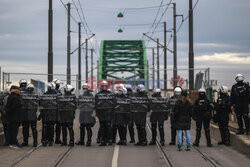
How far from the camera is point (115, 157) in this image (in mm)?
12773

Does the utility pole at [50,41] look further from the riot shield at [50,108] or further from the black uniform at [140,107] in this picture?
the black uniform at [140,107]

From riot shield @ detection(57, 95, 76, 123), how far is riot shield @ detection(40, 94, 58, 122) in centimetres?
21

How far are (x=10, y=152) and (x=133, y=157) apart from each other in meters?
3.65

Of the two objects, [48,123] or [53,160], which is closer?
[53,160]

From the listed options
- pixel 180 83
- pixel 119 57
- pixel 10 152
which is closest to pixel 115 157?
pixel 10 152

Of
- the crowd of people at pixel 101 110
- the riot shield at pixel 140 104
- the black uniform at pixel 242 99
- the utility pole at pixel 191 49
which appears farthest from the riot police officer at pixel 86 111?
the utility pole at pixel 191 49

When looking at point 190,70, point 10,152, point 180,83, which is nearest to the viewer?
point 10,152

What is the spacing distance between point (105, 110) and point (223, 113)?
3.73 metres

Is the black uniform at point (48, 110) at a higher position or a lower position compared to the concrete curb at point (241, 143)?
higher

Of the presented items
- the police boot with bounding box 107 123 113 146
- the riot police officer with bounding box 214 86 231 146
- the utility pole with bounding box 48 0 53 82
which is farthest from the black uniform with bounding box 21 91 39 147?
the utility pole with bounding box 48 0 53 82

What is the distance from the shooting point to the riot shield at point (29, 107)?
15719mm

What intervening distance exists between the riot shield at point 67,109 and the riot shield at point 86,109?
11.0 inches

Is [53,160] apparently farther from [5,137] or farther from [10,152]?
[5,137]

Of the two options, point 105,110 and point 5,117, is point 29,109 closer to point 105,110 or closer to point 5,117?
point 5,117
